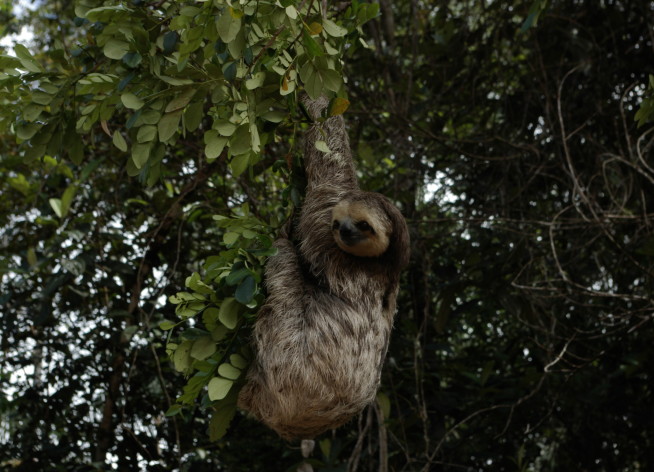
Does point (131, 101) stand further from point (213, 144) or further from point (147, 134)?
point (213, 144)

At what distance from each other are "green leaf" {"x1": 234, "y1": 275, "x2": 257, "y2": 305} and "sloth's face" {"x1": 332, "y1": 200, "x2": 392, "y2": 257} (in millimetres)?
840

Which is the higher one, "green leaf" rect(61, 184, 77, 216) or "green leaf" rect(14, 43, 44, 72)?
"green leaf" rect(61, 184, 77, 216)

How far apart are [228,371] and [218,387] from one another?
172 mm

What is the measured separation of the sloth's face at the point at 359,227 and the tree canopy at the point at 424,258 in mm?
514

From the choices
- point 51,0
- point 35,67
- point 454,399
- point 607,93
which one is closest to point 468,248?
point 454,399

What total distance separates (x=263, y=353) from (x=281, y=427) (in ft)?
1.71

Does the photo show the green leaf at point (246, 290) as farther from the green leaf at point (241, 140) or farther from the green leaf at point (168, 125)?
the green leaf at point (168, 125)

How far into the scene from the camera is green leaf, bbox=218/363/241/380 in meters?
3.87

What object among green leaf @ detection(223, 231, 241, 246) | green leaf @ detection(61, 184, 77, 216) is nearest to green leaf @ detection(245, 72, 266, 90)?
green leaf @ detection(223, 231, 241, 246)

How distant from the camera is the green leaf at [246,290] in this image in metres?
3.56

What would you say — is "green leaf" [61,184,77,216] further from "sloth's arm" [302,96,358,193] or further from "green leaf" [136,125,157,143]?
"green leaf" [136,125,157,143]

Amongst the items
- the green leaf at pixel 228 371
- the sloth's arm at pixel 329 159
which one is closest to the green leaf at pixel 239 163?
the sloth's arm at pixel 329 159

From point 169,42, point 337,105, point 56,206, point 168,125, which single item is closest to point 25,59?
point 169,42

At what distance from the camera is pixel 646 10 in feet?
25.3
